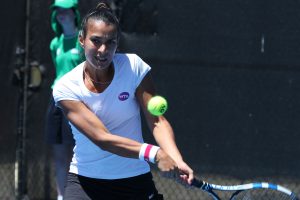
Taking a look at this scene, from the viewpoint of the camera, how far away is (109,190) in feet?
11.9

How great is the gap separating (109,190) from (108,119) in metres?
0.34

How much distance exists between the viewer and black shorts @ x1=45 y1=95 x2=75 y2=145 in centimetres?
579

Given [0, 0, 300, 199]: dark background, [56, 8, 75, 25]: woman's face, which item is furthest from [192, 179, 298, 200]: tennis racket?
[56, 8, 75, 25]: woman's face

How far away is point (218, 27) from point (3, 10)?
1.86m

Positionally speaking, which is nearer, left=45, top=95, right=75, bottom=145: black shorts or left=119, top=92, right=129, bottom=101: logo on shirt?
left=119, top=92, right=129, bottom=101: logo on shirt

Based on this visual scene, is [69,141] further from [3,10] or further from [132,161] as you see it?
[132,161]

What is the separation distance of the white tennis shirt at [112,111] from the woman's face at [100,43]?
0.13 m

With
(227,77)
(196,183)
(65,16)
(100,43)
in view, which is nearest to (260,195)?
(196,183)

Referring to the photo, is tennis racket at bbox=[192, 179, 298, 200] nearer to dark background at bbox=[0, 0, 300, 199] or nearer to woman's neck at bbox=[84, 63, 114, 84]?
woman's neck at bbox=[84, 63, 114, 84]

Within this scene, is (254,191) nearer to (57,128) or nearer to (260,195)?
(260,195)

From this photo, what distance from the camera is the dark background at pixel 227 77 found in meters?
5.96

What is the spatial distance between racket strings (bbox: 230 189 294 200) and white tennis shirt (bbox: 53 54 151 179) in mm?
492

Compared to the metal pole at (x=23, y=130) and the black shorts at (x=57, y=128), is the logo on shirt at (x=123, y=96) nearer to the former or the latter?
the black shorts at (x=57, y=128)

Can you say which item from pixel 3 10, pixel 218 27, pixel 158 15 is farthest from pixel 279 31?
pixel 3 10
